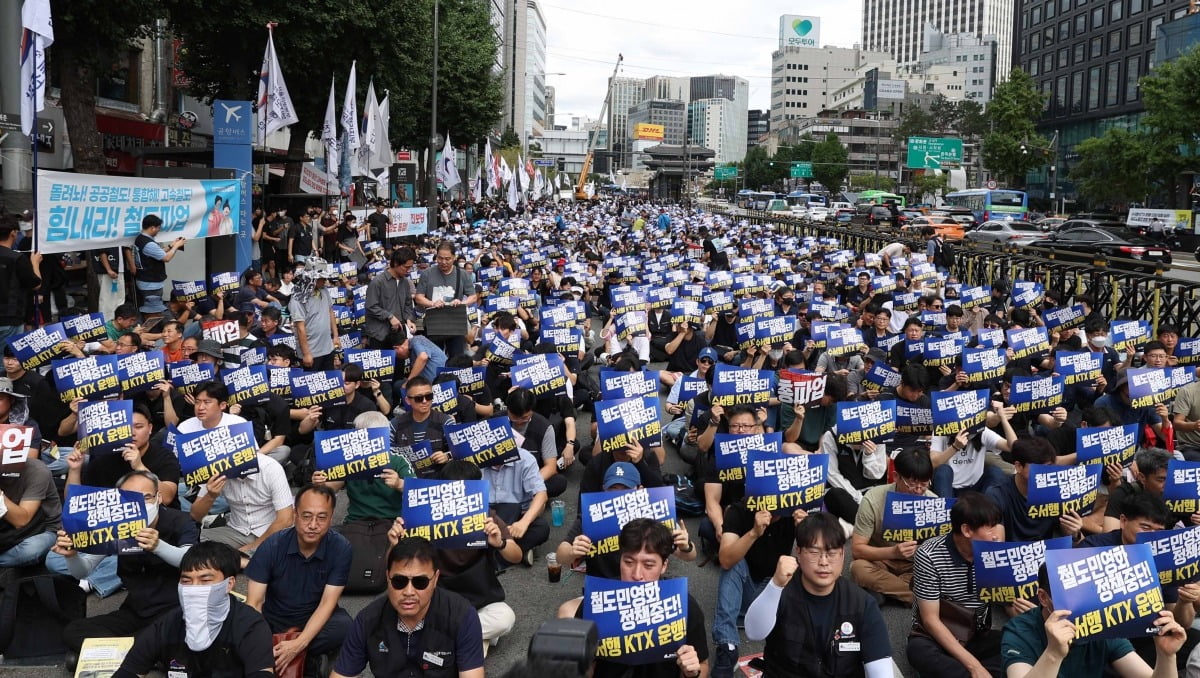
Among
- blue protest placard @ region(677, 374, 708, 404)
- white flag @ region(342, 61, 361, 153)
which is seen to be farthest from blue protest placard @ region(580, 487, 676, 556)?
white flag @ region(342, 61, 361, 153)

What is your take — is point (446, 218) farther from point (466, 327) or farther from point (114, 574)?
point (114, 574)

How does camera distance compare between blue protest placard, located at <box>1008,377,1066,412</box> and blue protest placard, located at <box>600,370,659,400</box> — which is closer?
blue protest placard, located at <box>600,370,659,400</box>

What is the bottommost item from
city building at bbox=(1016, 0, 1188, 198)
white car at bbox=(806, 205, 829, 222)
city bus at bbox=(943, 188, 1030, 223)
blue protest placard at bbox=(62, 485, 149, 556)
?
blue protest placard at bbox=(62, 485, 149, 556)

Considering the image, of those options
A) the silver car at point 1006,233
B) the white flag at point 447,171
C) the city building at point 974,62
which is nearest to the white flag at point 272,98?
the white flag at point 447,171

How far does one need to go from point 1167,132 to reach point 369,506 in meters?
52.3

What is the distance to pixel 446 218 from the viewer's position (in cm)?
4347

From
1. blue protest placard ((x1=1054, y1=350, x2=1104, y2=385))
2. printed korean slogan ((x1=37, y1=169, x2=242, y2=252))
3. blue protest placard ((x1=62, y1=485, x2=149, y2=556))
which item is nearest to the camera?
blue protest placard ((x1=62, y1=485, x2=149, y2=556))

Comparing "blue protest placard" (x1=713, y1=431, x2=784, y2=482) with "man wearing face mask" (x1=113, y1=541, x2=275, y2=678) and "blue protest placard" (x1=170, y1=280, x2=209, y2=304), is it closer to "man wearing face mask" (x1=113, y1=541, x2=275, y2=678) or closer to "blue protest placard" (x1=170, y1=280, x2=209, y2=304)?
"man wearing face mask" (x1=113, y1=541, x2=275, y2=678)

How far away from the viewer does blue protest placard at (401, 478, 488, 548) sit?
20.9 feet

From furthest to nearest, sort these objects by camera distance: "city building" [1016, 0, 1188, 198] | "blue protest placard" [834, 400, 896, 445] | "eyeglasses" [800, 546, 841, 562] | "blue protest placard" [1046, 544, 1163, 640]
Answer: "city building" [1016, 0, 1188, 198] < "blue protest placard" [834, 400, 896, 445] < "eyeglasses" [800, 546, 841, 562] < "blue protest placard" [1046, 544, 1163, 640]

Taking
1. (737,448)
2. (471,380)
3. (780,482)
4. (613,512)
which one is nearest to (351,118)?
(471,380)

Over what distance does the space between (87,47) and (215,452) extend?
19.4m

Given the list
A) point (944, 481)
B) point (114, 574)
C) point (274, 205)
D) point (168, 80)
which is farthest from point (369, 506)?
point (168, 80)

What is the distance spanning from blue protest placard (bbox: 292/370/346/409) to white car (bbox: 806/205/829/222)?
56.2 m
